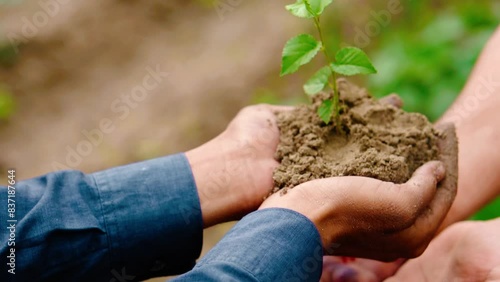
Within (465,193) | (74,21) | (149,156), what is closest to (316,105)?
(465,193)

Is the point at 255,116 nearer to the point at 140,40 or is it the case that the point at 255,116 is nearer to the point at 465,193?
the point at 465,193

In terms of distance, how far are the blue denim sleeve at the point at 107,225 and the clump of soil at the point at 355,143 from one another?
0.22 metres

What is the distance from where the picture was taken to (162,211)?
1297 millimetres

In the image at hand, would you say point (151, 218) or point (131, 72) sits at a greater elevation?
point (131, 72)

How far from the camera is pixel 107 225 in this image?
1267 millimetres

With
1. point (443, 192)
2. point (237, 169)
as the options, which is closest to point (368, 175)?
point (443, 192)

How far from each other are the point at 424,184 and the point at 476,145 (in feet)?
1.30

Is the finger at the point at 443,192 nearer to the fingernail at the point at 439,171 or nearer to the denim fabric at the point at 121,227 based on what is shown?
the fingernail at the point at 439,171

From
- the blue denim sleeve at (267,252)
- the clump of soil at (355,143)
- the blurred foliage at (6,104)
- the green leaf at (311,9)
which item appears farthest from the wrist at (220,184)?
the blurred foliage at (6,104)

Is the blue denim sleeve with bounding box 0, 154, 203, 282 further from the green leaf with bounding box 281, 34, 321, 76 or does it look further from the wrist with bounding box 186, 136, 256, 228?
the green leaf with bounding box 281, 34, 321, 76

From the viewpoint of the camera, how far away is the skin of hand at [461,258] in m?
1.19

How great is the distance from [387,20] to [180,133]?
3.71ft

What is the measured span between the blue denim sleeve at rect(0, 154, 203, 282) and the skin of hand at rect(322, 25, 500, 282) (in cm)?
37

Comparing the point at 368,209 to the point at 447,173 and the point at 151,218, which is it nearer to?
the point at 447,173
